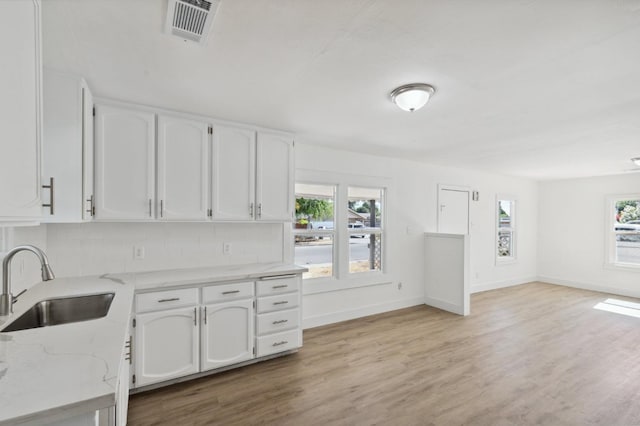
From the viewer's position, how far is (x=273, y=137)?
3125 millimetres

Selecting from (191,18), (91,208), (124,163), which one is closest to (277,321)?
(91,208)

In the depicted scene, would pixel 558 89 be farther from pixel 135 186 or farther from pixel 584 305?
pixel 584 305

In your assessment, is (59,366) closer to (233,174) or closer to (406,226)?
(233,174)

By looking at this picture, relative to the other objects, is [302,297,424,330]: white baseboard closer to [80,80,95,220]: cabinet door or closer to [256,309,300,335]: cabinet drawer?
[256,309,300,335]: cabinet drawer

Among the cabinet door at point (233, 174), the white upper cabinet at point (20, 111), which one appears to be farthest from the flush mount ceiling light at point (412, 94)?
the white upper cabinet at point (20, 111)

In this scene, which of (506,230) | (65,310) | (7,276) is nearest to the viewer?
(7,276)

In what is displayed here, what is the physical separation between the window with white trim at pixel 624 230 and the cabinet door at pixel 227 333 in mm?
7056

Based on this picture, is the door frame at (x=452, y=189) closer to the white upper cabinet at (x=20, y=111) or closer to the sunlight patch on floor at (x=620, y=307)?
the sunlight patch on floor at (x=620, y=307)

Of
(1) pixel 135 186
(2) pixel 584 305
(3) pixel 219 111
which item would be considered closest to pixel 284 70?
(3) pixel 219 111

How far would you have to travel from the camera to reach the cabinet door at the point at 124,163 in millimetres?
2357

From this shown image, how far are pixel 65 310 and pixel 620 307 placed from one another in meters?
7.24

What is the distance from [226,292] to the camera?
8.64 feet

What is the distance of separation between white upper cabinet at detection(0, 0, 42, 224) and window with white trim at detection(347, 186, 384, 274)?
3340 mm

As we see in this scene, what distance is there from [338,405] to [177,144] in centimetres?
255
